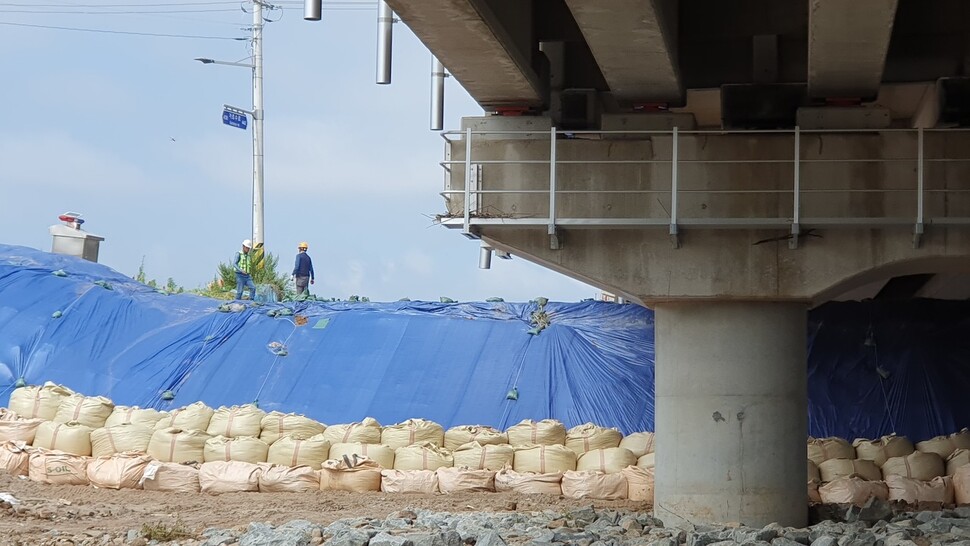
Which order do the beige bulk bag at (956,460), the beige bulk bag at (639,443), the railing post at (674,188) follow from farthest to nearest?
the beige bulk bag at (639,443), the beige bulk bag at (956,460), the railing post at (674,188)

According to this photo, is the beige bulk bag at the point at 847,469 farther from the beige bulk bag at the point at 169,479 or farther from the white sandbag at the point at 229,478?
the beige bulk bag at the point at 169,479

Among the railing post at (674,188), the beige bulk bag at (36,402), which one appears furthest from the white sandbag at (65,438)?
the railing post at (674,188)

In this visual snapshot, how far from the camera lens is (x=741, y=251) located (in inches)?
477

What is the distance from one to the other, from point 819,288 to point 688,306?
1281 mm

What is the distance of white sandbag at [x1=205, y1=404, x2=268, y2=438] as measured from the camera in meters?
16.1

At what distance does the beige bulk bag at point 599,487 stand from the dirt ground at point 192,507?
0.13 meters

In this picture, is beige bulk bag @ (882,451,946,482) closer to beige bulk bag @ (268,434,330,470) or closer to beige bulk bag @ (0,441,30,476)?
beige bulk bag @ (268,434,330,470)

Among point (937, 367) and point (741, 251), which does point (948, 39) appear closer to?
point (741, 251)

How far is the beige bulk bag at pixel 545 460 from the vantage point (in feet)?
49.1

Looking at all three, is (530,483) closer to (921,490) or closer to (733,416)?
(733,416)

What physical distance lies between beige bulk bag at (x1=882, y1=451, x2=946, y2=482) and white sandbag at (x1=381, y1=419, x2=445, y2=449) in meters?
5.63

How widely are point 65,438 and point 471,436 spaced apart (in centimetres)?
522

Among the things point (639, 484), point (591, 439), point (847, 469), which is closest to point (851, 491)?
point (847, 469)

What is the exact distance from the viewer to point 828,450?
14.9 meters
